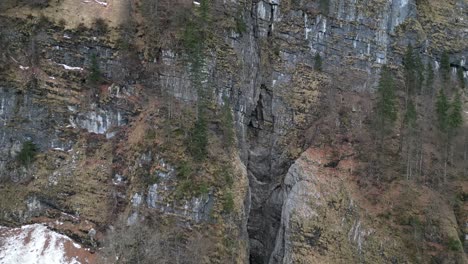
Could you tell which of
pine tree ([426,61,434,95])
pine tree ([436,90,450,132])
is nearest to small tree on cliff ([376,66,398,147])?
pine tree ([436,90,450,132])

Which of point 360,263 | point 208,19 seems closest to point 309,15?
point 208,19

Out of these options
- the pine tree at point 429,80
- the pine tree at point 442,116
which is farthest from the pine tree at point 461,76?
the pine tree at point 442,116

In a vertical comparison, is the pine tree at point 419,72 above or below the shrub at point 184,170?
above

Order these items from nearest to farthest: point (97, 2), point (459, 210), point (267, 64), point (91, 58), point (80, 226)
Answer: point (80, 226)
point (459, 210)
point (91, 58)
point (97, 2)
point (267, 64)

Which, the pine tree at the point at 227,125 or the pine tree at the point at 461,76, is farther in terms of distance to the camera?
the pine tree at the point at 461,76

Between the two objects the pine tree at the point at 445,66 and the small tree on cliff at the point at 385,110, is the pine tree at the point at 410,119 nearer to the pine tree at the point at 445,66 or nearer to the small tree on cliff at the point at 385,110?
the small tree on cliff at the point at 385,110

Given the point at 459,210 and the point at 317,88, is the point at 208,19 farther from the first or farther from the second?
the point at 459,210
